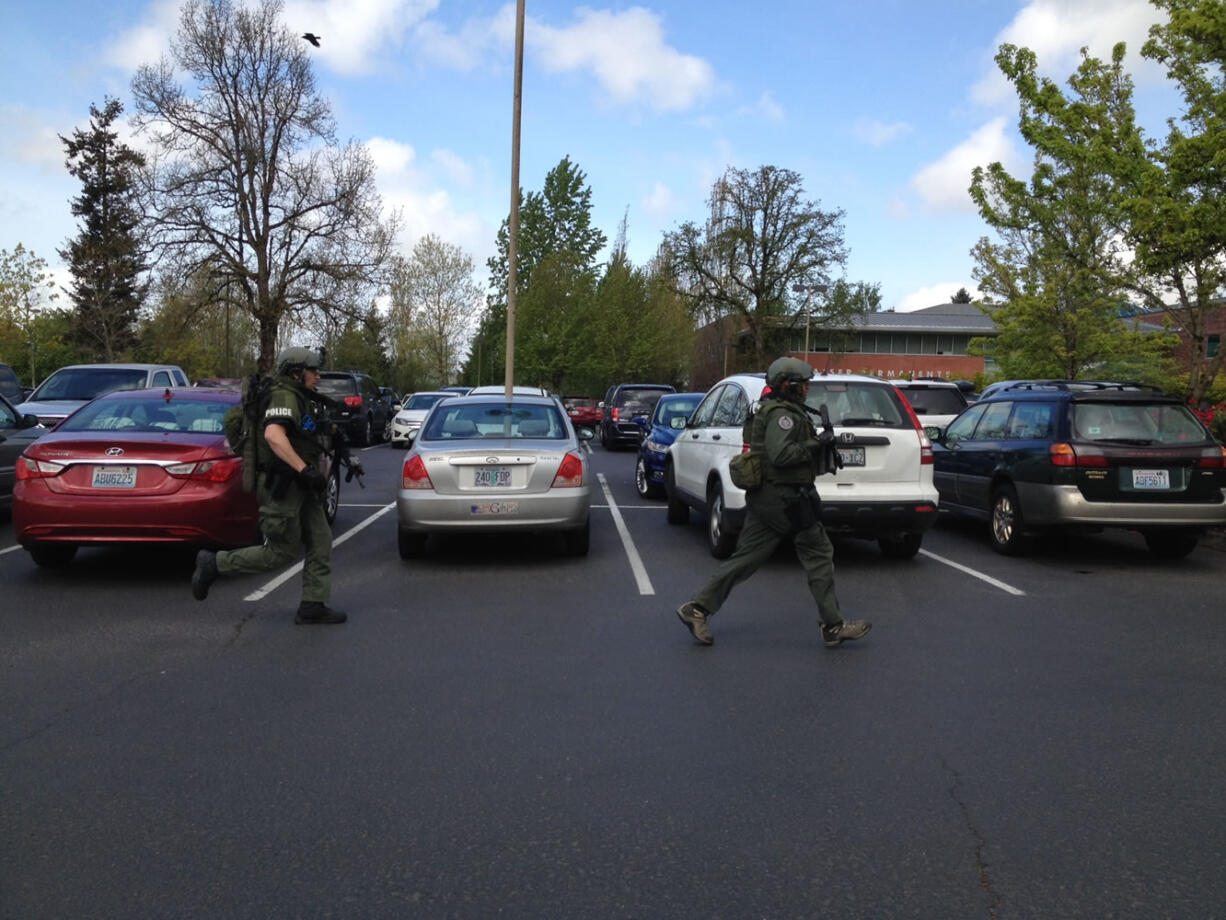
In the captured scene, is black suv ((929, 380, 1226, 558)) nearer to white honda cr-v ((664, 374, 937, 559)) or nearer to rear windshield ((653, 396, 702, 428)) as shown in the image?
white honda cr-v ((664, 374, 937, 559))

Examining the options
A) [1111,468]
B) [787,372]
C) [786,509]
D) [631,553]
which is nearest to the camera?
[786,509]

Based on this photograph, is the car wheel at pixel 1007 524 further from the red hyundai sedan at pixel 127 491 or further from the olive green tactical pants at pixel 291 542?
the red hyundai sedan at pixel 127 491

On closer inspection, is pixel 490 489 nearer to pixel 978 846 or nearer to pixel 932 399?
pixel 978 846

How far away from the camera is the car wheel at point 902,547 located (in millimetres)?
9859

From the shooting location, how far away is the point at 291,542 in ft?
21.9

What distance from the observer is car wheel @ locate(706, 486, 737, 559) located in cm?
937

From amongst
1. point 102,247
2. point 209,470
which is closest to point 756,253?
point 102,247

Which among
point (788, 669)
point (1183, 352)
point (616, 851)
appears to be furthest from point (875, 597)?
point (1183, 352)

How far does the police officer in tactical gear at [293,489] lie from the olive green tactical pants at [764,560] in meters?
2.49

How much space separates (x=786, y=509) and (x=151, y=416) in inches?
215

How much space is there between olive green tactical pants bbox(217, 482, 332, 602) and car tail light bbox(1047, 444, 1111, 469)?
656 centimetres

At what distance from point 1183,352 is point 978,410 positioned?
45007 mm

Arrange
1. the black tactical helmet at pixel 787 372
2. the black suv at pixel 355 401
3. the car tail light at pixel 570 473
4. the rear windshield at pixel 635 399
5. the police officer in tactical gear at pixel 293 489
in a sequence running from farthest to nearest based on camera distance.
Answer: the rear windshield at pixel 635 399 → the black suv at pixel 355 401 → the car tail light at pixel 570 473 → the police officer in tactical gear at pixel 293 489 → the black tactical helmet at pixel 787 372

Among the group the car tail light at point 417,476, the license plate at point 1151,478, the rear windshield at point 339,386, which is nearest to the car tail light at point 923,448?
the license plate at point 1151,478
